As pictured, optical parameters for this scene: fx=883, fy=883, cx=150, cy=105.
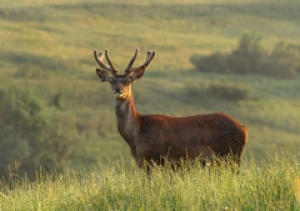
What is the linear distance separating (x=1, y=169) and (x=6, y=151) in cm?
217

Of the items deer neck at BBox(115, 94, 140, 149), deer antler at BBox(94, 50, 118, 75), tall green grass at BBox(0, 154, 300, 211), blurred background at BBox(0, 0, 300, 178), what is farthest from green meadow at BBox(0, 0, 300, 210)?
tall green grass at BBox(0, 154, 300, 211)

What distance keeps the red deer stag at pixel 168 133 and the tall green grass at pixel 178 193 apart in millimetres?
1835

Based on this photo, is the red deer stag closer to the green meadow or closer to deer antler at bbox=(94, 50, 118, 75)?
deer antler at bbox=(94, 50, 118, 75)

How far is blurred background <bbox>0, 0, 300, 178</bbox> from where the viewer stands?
4903cm

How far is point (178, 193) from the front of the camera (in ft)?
31.6

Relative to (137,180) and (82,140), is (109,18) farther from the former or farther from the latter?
(137,180)

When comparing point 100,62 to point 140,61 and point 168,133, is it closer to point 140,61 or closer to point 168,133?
point 168,133

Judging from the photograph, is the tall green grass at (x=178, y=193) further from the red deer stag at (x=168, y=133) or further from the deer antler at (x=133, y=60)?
the deer antler at (x=133, y=60)

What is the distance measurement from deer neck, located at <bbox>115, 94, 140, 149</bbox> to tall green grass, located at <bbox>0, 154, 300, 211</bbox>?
6.31ft

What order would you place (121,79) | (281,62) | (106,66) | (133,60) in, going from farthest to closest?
(281,62)
(106,66)
(133,60)
(121,79)

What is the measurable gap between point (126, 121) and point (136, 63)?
148ft

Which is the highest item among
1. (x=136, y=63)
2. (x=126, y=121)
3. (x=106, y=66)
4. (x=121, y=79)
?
(x=106, y=66)

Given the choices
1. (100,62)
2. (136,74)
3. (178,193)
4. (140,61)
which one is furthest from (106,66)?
(140,61)

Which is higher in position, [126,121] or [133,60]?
[133,60]
